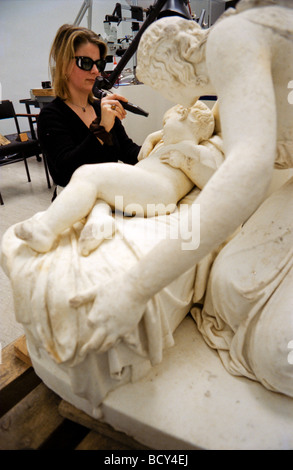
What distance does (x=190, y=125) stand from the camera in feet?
3.79

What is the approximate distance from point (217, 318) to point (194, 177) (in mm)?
519

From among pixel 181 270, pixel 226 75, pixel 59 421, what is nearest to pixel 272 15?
pixel 226 75

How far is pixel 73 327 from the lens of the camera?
0.80 metres

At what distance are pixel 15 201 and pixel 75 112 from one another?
1.93 meters

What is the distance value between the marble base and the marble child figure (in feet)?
1.54

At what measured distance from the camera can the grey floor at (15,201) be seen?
180cm

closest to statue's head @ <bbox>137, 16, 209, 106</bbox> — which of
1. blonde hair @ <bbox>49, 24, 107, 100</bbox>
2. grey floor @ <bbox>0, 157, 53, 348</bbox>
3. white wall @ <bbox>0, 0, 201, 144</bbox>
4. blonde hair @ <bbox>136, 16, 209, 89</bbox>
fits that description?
blonde hair @ <bbox>136, 16, 209, 89</bbox>

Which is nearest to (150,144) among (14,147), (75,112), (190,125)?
(190,125)

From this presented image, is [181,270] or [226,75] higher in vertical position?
[226,75]

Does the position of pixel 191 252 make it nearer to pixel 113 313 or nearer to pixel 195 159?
pixel 113 313
